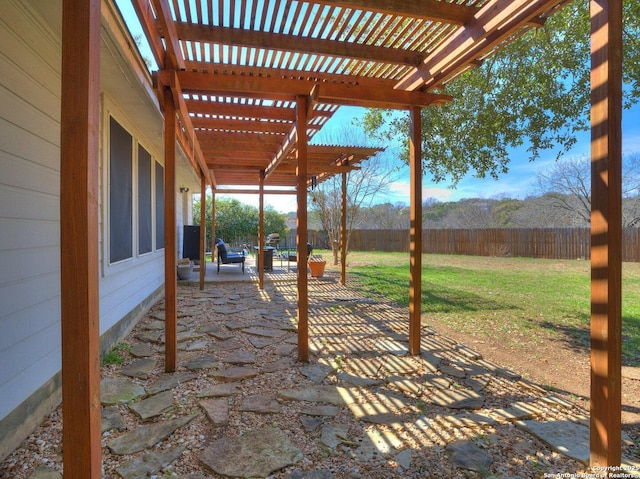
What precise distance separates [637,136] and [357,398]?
24.1 metres

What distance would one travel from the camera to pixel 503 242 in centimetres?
1645

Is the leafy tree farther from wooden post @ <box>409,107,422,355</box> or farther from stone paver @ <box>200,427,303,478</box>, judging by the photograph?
stone paver @ <box>200,427,303,478</box>

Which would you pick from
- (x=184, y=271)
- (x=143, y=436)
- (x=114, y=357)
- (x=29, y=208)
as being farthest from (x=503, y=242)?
(x=29, y=208)

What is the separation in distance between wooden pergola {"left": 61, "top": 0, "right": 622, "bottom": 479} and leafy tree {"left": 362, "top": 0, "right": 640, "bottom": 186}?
138 centimetres

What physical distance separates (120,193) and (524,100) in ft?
16.3

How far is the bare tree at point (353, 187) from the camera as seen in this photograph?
40.5ft

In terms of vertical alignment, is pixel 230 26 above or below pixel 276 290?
above

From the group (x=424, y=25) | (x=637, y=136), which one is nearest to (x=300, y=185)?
(x=424, y=25)

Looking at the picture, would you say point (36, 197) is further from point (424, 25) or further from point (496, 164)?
point (496, 164)

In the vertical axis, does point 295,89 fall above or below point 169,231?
above

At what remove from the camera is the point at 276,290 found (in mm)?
6934

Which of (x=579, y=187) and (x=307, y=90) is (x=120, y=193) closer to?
(x=307, y=90)

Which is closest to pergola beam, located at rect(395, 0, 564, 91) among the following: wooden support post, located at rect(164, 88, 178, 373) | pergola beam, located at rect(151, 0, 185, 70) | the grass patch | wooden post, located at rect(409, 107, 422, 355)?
wooden post, located at rect(409, 107, 422, 355)

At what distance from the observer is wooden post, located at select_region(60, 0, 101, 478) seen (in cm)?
113
